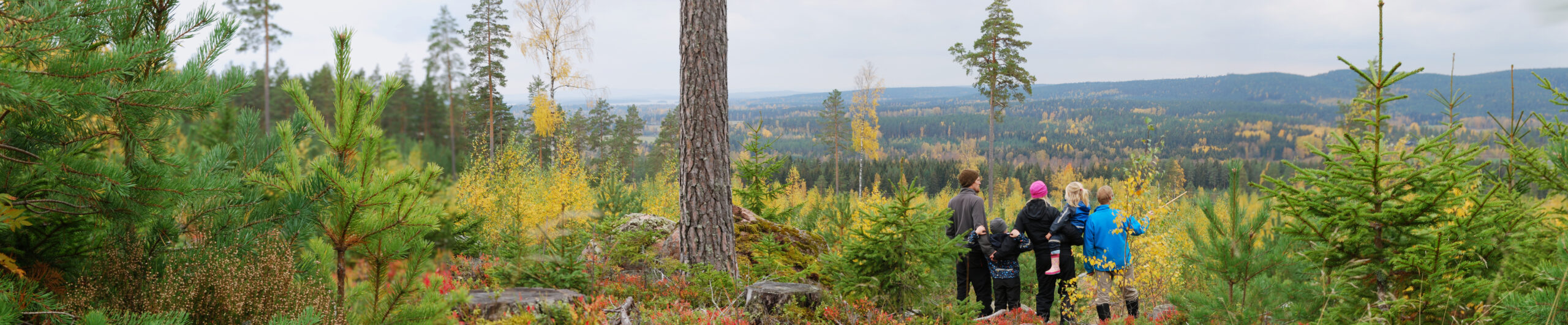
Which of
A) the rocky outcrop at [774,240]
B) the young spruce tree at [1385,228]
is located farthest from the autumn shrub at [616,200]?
the young spruce tree at [1385,228]

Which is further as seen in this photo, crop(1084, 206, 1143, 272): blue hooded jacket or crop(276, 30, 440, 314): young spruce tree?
crop(1084, 206, 1143, 272): blue hooded jacket

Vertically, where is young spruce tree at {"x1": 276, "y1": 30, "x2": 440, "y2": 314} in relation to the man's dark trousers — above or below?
above

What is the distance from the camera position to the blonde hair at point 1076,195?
5223mm

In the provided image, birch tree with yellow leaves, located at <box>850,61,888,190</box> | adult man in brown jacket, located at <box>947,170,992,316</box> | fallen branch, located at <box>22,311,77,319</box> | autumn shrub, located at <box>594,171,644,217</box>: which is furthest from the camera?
birch tree with yellow leaves, located at <box>850,61,888,190</box>

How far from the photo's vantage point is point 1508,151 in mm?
3248

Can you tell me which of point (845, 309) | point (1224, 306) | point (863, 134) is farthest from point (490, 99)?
point (1224, 306)

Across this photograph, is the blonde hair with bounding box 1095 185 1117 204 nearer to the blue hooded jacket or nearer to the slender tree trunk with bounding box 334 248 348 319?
the blue hooded jacket

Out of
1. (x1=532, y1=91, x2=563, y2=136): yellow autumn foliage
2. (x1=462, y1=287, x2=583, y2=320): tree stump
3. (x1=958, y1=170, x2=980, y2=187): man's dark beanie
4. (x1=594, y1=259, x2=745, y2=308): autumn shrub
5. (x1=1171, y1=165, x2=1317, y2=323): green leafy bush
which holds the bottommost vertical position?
(x1=594, y1=259, x2=745, y2=308): autumn shrub

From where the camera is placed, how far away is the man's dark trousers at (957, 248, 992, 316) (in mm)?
5422

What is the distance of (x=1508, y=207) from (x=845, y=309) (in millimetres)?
3289

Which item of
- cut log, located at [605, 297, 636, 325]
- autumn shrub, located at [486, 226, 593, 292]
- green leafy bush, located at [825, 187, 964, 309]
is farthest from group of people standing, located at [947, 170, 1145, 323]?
autumn shrub, located at [486, 226, 593, 292]

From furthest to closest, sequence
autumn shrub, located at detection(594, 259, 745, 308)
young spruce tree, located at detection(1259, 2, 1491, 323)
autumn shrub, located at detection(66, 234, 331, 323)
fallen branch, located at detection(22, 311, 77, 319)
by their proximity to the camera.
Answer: autumn shrub, located at detection(594, 259, 745, 308) → young spruce tree, located at detection(1259, 2, 1491, 323) → autumn shrub, located at detection(66, 234, 331, 323) → fallen branch, located at detection(22, 311, 77, 319)

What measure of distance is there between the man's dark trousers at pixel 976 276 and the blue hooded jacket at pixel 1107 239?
2.56 feet

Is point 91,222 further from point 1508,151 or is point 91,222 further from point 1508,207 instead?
point 1508,151
